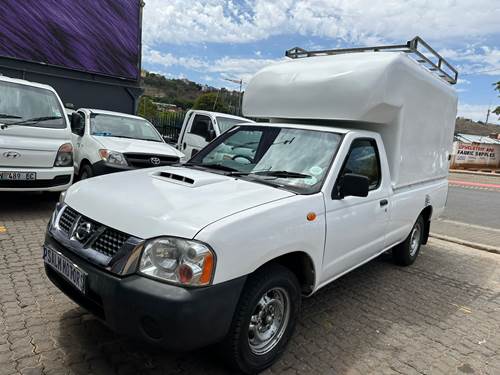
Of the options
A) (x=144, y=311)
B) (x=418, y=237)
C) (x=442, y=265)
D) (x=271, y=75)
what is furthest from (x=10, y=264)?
(x=442, y=265)

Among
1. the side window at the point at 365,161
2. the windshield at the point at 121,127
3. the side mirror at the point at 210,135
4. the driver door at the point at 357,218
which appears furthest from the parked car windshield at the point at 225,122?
the driver door at the point at 357,218

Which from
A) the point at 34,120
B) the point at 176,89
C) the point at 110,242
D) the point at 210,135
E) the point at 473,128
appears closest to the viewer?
the point at 110,242

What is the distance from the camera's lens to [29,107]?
19.8 feet

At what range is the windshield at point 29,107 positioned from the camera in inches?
227

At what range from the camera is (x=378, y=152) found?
4.09 metres

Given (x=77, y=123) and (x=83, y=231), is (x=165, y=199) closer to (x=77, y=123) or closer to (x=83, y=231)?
(x=83, y=231)

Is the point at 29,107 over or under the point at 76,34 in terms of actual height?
under

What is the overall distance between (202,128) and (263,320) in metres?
7.53

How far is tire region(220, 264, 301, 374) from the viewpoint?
2439mm

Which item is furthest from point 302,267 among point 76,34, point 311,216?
point 76,34

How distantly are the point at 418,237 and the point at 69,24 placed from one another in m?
11.4

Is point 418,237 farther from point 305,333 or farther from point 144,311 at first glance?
point 144,311

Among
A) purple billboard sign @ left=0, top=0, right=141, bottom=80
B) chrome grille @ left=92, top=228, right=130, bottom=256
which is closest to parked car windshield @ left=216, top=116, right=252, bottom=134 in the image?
purple billboard sign @ left=0, top=0, right=141, bottom=80

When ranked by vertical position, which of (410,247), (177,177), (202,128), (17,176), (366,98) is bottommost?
(410,247)
